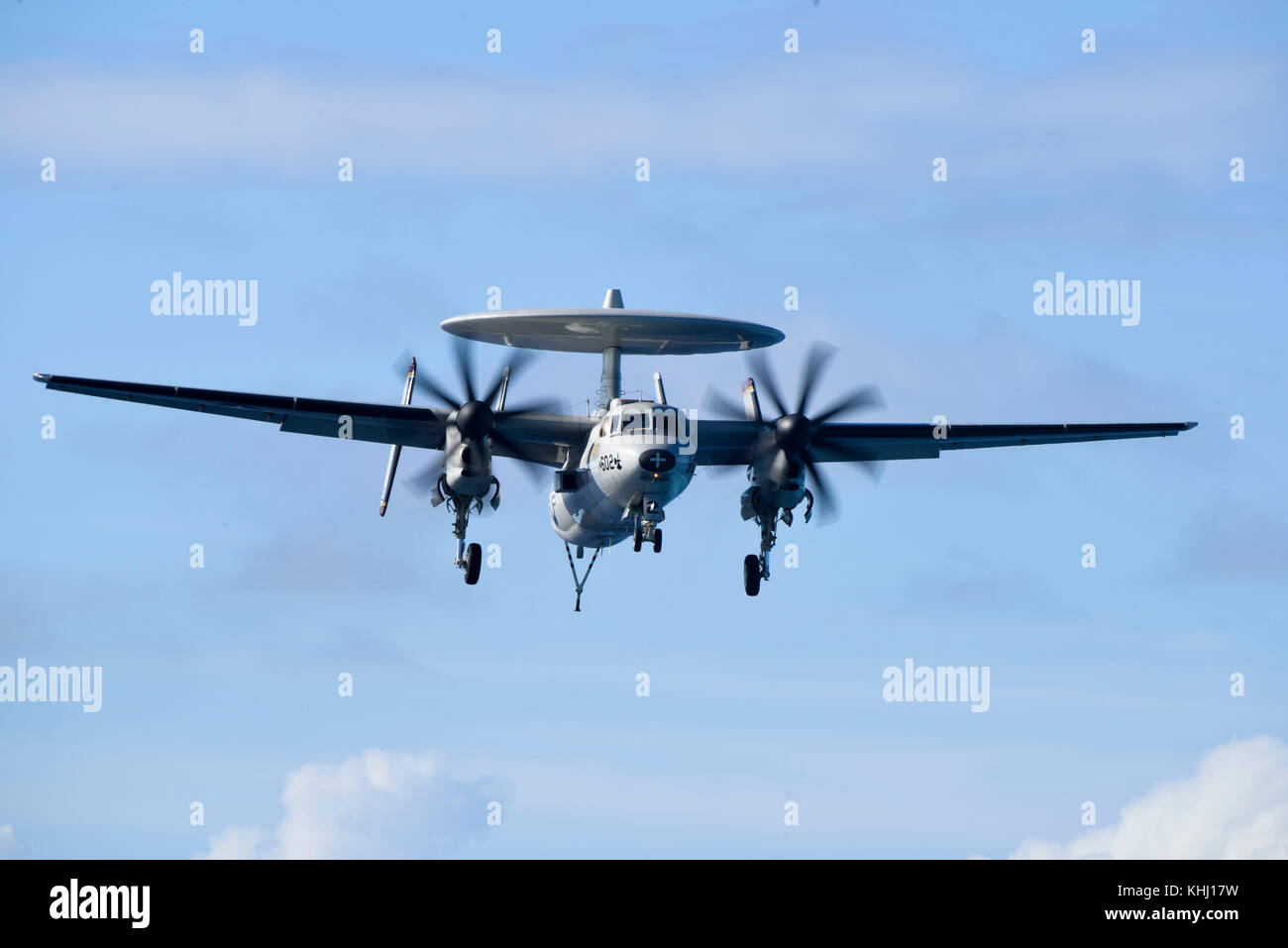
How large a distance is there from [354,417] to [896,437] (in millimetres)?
13785

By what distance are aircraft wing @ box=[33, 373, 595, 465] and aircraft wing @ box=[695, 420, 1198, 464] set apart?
12.0ft

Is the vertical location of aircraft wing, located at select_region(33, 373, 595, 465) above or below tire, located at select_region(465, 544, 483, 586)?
above

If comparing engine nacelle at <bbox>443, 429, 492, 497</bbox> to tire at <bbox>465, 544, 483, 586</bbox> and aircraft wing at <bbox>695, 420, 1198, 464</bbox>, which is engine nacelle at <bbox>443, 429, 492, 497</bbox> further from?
aircraft wing at <bbox>695, 420, 1198, 464</bbox>

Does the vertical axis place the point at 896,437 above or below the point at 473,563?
above

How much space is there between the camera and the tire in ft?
156

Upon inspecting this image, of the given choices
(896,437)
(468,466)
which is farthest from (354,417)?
(896,437)

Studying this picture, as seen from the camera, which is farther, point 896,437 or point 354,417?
point 896,437

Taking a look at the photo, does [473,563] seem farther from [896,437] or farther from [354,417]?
[896,437]

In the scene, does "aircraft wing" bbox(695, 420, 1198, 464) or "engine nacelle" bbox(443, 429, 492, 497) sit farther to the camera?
"aircraft wing" bbox(695, 420, 1198, 464)

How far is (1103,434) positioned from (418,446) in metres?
17.9

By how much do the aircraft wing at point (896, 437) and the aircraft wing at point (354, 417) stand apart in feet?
12.0

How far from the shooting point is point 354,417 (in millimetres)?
46406
